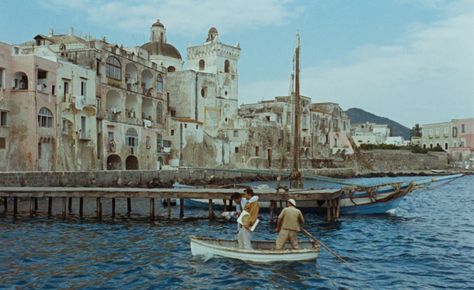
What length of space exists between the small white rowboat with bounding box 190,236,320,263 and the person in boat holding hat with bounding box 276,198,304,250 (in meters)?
0.29

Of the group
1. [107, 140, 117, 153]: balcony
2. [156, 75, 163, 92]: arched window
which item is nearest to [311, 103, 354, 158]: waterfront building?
[156, 75, 163, 92]: arched window

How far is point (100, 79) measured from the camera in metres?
51.0

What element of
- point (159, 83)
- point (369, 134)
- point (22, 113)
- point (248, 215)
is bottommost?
point (248, 215)

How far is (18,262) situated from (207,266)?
6.50 metres

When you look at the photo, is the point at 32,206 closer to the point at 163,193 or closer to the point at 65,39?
the point at 163,193

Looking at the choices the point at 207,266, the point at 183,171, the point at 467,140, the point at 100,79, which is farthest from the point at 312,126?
the point at 207,266

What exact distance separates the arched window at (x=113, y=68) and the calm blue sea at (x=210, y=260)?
2848cm

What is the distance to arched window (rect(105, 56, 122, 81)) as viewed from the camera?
52331 mm

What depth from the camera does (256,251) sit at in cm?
1570

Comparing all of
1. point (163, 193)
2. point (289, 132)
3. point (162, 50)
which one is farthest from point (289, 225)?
point (289, 132)

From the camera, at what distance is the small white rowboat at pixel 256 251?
15688mm

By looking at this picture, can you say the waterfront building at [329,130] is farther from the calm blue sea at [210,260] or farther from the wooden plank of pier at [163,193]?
the calm blue sea at [210,260]

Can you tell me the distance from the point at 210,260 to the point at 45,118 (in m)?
31.3

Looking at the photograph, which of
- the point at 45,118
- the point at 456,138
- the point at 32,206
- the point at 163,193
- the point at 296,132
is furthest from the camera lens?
the point at 456,138
